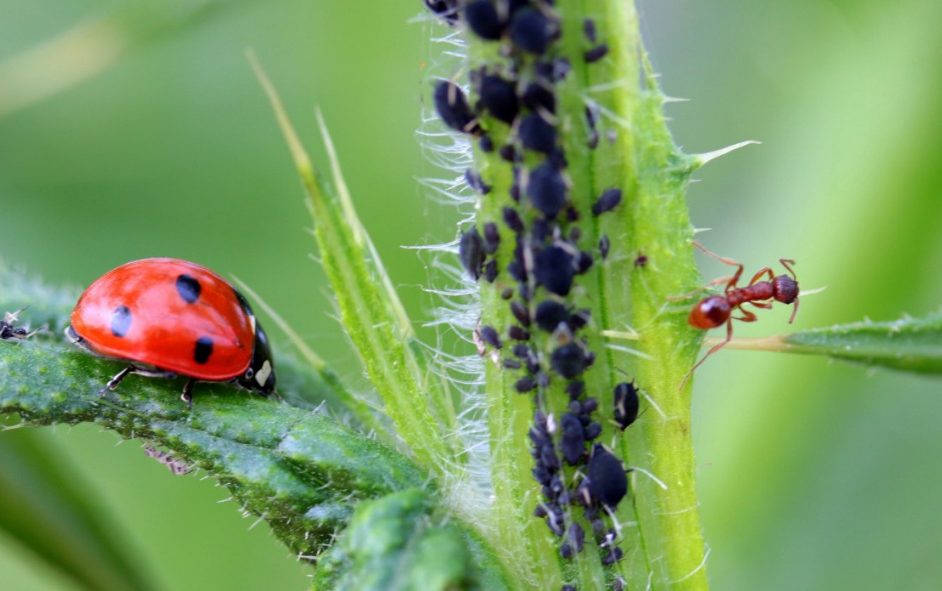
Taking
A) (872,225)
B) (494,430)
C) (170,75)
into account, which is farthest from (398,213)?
(494,430)

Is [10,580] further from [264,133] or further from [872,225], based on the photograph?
[872,225]

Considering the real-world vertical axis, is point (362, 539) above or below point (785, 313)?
above

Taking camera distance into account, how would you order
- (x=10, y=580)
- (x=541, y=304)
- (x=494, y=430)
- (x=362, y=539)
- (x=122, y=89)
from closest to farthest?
(x=362, y=539), (x=541, y=304), (x=494, y=430), (x=10, y=580), (x=122, y=89)

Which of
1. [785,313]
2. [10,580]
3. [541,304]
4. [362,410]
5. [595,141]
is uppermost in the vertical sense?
[595,141]

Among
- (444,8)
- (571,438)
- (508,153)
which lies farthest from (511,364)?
(444,8)

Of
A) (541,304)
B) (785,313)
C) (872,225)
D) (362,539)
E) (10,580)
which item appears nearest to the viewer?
(362,539)

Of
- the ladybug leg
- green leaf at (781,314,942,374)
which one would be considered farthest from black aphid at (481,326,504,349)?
the ladybug leg

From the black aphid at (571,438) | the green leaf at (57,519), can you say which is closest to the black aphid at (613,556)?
the black aphid at (571,438)
